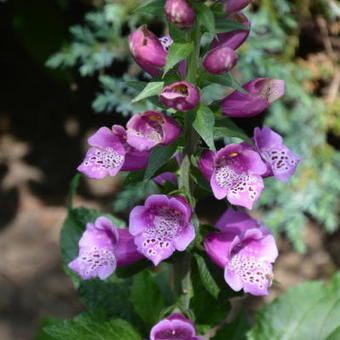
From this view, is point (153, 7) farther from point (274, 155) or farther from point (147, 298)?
point (147, 298)

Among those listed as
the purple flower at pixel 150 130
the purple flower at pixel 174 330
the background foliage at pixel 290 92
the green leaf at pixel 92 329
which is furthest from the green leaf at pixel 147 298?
the background foliage at pixel 290 92

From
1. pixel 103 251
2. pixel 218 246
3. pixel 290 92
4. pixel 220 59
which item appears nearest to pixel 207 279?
pixel 218 246

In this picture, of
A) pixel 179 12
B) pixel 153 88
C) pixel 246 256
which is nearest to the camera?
pixel 179 12

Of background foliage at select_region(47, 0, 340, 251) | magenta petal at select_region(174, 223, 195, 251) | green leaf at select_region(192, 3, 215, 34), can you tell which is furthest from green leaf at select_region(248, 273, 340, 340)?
background foliage at select_region(47, 0, 340, 251)

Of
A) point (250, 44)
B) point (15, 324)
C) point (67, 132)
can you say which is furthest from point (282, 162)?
point (67, 132)

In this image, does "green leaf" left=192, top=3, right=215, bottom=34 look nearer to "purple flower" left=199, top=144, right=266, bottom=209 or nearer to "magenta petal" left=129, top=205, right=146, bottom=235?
"purple flower" left=199, top=144, right=266, bottom=209

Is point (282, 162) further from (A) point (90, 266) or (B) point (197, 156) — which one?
(A) point (90, 266)
